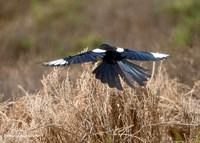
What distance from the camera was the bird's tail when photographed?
8.39 feet

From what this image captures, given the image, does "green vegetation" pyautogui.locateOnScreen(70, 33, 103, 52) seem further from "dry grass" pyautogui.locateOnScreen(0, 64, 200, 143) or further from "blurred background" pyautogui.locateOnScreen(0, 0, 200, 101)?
"dry grass" pyautogui.locateOnScreen(0, 64, 200, 143)

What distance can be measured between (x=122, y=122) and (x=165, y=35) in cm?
562

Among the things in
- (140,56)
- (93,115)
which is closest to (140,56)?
(140,56)

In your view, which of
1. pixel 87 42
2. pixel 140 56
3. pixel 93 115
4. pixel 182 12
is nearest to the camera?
pixel 93 115

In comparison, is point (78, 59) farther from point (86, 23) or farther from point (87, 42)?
point (86, 23)

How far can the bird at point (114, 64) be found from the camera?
8.48 feet

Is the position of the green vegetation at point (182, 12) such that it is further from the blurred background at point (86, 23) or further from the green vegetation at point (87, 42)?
the green vegetation at point (87, 42)

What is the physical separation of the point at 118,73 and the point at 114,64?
0.11 m

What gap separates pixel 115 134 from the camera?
243cm

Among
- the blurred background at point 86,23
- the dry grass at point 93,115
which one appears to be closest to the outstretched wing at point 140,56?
the dry grass at point 93,115

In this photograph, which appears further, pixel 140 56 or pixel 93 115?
pixel 140 56

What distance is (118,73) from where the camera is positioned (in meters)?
2.73

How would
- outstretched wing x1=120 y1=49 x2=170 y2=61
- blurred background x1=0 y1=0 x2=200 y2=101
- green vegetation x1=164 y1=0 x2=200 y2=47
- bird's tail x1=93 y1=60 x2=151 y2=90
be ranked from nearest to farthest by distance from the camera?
bird's tail x1=93 y1=60 x2=151 y2=90
outstretched wing x1=120 y1=49 x2=170 y2=61
green vegetation x1=164 y1=0 x2=200 y2=47
blurred background x1=0 y1=0 x2=200 y2=101

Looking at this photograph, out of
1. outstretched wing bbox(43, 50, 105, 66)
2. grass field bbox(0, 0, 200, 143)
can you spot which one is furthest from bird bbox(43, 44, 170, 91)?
grass field bbox(0, 0, 200, 143)
